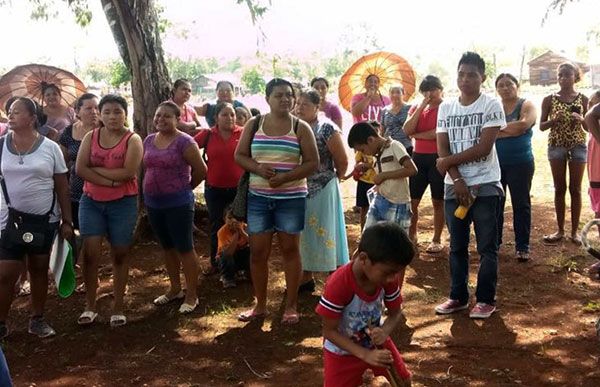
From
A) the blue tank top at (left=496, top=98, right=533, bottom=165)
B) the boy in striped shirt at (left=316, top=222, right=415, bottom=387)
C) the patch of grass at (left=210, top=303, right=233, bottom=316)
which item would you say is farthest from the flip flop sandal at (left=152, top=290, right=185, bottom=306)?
the blue tank top at (left=496, top=98, right=533, bottom=165)

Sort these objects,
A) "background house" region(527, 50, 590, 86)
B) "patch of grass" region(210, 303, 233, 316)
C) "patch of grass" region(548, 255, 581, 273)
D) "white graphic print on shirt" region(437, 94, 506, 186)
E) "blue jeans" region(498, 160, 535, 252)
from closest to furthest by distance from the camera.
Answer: "white graphic print on shirt" region(437, 94, 506, 186) → "patch of grass" region(210, 303, 233, 316) → "patch of grass" region(548, 255, 581, 273) → "blue jeans" region(498, 160, 535, 252) → "background house" region(527, 50, 590, 86)

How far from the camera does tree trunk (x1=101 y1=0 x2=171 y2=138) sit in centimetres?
707

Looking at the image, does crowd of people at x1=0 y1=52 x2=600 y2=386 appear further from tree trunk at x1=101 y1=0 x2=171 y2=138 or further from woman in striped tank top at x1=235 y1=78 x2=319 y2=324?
tree trunk at x1=101 y1=0 x2=171 y2=138

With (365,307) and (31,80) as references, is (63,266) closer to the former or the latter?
(365,307)

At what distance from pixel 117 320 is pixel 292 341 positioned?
1489 millimetres

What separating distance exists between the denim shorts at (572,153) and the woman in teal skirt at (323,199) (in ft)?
8.91

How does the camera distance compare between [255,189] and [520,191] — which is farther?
[520,191]

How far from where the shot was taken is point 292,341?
458 cm

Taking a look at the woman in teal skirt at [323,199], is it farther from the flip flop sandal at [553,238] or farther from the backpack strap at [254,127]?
the flip flop sandal at [553,238]

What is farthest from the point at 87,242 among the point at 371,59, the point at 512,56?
the point at 512,56

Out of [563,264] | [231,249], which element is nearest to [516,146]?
[563,264]

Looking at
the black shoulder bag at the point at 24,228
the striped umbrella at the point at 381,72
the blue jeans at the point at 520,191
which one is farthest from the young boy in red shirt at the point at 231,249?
the striped umbrella at the point at 381,72

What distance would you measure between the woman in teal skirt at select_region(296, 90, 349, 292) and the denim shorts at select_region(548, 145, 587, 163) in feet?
8.91

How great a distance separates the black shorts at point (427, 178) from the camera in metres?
6.54
